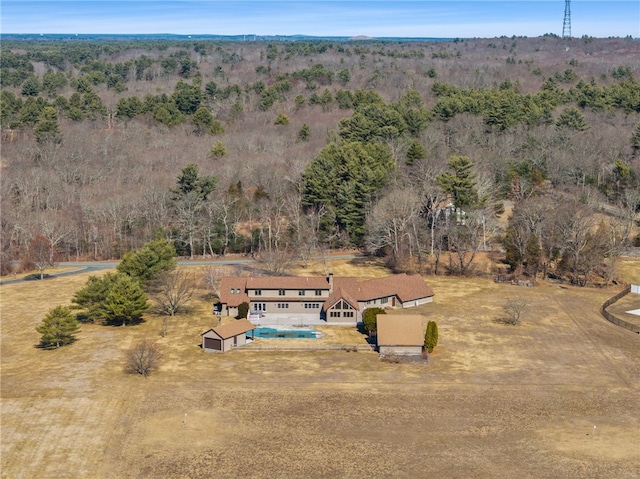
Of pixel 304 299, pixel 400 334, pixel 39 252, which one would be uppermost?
pixel 39 252

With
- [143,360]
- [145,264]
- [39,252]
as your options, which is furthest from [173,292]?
[39,252]

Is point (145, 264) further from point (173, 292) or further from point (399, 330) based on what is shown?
point (399, 330)

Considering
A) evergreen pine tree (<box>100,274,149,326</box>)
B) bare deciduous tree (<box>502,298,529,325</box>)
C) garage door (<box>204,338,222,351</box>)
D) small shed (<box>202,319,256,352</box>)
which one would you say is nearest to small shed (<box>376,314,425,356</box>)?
bare deciduous tree (<box>502,298,529,325</box>)

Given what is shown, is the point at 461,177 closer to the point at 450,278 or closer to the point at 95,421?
the point at 450,278

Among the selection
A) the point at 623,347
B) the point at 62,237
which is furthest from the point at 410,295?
the point at 62,237

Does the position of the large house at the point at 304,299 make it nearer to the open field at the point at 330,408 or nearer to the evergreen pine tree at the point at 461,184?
the open field at the point at 330,408
